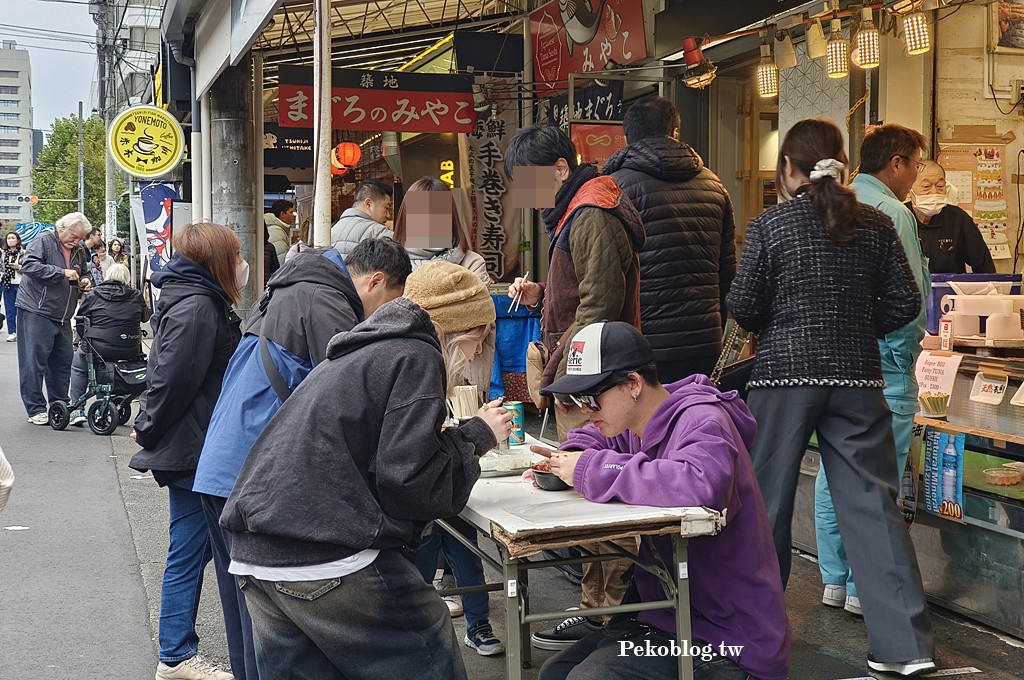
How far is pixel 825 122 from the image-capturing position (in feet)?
14.2

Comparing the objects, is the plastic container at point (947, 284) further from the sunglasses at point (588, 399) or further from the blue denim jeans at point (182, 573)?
the blue denim jeans at point (182, 573)

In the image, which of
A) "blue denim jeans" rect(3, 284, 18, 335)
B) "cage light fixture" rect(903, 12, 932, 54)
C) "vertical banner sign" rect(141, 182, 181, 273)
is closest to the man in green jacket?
"cage light fixture" rect(903, 12, 932, 54)

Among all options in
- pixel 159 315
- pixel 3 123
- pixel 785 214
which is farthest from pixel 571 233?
pixel 3 123

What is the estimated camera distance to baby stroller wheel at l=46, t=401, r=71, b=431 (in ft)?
36.0

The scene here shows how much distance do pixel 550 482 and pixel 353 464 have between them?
97 centimetres

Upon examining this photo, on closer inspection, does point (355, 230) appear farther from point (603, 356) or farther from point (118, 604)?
point (603, 356)

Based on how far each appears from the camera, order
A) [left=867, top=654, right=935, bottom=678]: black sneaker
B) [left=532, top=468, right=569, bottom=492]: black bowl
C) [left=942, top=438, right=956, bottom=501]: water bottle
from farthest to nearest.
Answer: [left=942, top=438, right=956, bottom=501]: water bottle, [left=867, top=654, right=935, bottom=678]: black sneaker, [left=532, top=468, right=569, bottom=492]: black bowl

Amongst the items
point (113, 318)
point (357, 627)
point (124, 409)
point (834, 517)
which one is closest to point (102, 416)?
point (124, 409)

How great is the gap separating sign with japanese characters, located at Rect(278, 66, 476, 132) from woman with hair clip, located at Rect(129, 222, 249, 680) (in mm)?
7935

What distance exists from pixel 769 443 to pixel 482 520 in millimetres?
1706

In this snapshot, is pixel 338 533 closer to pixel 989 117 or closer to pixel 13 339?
pixel 989 117

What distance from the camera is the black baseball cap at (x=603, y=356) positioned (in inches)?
121

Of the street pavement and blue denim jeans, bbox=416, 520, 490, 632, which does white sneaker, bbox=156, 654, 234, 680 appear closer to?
the street pavement

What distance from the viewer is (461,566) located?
15.1 feet
